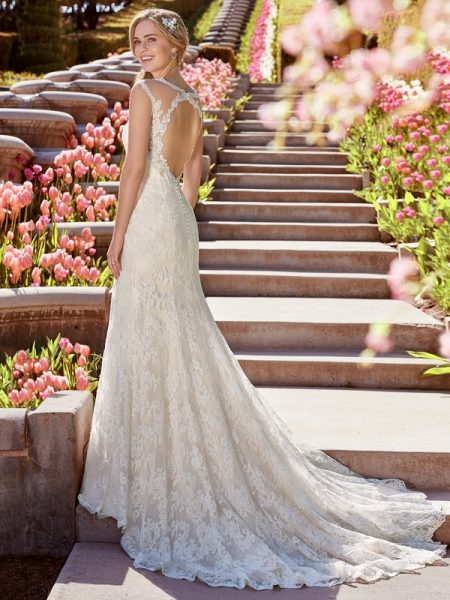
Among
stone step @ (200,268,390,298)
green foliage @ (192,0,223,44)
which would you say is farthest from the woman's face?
green foliage @ (192,0,223,44)

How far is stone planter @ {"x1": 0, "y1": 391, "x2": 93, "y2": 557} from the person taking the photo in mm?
3875

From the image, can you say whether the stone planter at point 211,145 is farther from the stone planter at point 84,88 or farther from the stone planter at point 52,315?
the stone planter at point 52,315

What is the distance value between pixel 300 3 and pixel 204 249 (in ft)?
93.8

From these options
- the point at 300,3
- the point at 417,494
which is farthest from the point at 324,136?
the point at 300,3

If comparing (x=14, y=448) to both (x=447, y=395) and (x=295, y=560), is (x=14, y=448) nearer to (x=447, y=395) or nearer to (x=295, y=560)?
(x=295, y=560)

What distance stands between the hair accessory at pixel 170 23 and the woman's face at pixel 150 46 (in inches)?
1.6

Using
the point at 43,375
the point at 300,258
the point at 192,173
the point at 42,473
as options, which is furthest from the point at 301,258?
the point at 42,473

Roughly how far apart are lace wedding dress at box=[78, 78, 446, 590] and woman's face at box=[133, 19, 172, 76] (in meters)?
0.08

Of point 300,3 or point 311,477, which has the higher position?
point 300,3

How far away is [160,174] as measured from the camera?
3963 millimetres

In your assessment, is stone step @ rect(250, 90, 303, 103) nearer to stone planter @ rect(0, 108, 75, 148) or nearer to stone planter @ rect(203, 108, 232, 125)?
stone planter @ rect(203, 108, 232, 125)

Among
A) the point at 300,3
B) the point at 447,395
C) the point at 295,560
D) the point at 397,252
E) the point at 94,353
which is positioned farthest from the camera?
the point at 300,3

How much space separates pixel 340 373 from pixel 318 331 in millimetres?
476

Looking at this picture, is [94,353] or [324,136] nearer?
[94,353]
